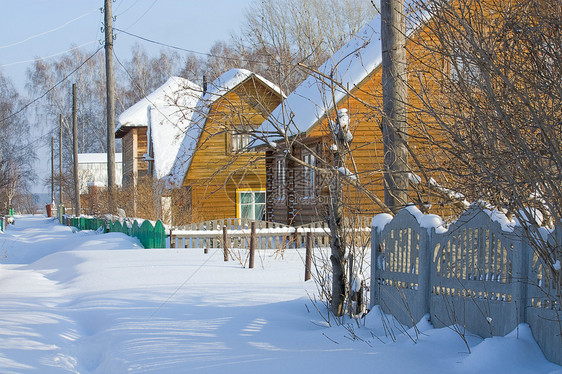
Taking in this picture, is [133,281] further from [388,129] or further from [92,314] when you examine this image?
[388,129]

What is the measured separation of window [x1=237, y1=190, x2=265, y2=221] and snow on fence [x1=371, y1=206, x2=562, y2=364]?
23.5 metres

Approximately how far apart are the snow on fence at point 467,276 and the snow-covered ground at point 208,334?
17cm

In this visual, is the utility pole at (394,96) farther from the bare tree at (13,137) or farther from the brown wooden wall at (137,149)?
the bare tree at (13,137)

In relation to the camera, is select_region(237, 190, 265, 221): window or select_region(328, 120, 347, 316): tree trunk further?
select_region(237, 190, 265, 221): window

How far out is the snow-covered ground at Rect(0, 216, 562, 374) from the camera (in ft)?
16.7

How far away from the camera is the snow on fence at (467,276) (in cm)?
475

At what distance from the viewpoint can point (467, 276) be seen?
5.61 m

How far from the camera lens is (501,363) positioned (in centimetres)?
464

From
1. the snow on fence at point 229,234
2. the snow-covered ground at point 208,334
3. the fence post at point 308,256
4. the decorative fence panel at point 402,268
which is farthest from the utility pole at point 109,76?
the decorative fence panel at point 402,268

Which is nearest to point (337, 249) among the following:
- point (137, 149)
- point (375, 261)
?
point (375, 261)

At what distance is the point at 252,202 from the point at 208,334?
947 inches

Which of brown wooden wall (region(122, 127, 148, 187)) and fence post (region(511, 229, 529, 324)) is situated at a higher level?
brown wooden wall (region(122, 127, 148, 187))

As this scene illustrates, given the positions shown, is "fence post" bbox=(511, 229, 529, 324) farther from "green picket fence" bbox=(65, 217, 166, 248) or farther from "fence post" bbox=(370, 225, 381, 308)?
"green picket fence" bbox=(65, 217, 166, 248)

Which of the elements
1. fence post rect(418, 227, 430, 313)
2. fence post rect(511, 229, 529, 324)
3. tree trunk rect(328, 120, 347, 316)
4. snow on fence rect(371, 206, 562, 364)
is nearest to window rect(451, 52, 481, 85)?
snow on fence rect(371, 206, 562, 364)
